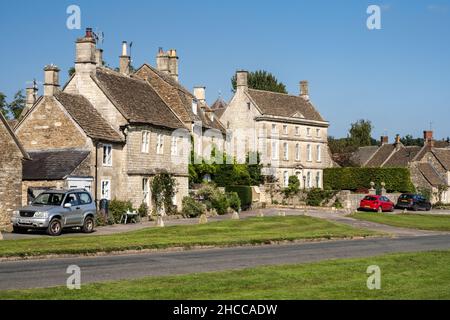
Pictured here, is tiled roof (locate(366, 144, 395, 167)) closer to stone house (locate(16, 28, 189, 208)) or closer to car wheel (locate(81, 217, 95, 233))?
stone house (locate(16, 28, 189, 208))

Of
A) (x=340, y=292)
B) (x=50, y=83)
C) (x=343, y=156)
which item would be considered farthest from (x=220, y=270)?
(x=343, y=156)

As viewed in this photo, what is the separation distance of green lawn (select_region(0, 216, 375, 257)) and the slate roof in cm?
720

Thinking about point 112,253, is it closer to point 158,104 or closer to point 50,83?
point 50,83

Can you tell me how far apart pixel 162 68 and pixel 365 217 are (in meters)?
21.1

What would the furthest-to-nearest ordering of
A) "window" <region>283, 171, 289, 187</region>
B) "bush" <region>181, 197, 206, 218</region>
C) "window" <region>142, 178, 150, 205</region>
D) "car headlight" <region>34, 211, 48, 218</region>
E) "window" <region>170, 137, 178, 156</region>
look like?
"window" <region>283, 171, 289, 187</region>, "window" <region>170, 137, 178, 156</region>, "bush" <region>181, 197, 206, 218</region>, "window" <region>142, 178, 150, 205</region>, "car headlight" <region>34, 211, 48, 218</region>

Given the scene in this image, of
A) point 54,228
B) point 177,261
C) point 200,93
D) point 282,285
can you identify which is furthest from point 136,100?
point 282,285

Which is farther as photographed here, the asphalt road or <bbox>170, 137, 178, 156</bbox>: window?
<bbox>170, 137, 178, 156</bbox>: window

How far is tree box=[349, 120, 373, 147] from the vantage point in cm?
12900

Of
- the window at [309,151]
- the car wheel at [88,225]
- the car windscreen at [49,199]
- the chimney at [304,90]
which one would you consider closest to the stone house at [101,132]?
the car wheel at [88,225]

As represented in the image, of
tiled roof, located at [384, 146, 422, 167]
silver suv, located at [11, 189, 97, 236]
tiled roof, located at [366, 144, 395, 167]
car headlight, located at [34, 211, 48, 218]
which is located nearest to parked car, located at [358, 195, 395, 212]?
tiled roof, located at [384, 146, 422, 167]

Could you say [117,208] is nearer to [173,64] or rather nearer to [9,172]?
[9,172]

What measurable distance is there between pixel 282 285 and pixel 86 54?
3113 cm

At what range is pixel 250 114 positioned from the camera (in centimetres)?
7519

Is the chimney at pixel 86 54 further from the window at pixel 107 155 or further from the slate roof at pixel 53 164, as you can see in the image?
the slate roof at pixel 53 164
